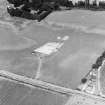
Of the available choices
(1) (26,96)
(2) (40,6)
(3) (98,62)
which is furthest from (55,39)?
(1) (26,96)

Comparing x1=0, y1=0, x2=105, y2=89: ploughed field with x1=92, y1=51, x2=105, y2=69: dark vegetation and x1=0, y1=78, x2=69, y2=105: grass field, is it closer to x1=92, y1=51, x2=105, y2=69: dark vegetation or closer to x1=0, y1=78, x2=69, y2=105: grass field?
x1=92, y1=51, x2=105, y2=69: dark vegetation

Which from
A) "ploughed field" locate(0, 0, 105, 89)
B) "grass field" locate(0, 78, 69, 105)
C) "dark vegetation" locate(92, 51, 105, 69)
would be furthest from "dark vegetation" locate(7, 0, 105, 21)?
"grass field" locate(0, 78, 69, 105)

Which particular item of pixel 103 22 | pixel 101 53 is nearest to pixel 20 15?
pixel 103 22

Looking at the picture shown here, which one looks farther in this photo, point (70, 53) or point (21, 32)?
point (21, 32)

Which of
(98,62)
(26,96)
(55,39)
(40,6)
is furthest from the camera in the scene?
(40,6)

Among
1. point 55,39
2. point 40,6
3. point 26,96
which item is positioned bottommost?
point 26,96

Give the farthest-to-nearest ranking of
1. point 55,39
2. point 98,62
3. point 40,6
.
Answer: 1. point 40,6
2. point 55,39
3. point 98,62

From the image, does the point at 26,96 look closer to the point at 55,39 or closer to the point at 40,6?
the point at 55,39

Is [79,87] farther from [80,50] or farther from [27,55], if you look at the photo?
[27,55]
